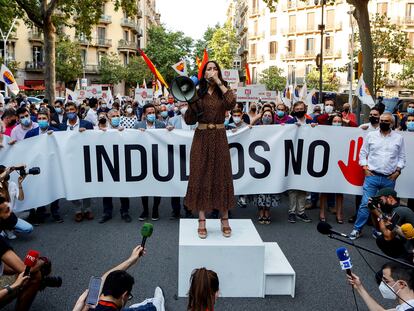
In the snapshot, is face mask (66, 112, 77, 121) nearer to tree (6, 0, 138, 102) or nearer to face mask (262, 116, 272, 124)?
face mask (262, 116, 272, 124)

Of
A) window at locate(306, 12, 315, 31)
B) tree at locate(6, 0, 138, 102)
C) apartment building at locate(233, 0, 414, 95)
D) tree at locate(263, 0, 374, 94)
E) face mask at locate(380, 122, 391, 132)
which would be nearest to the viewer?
face mask at locate(380, 122, 391, 132)

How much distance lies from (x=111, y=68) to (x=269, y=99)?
47.8 m

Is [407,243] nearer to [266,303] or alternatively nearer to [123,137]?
[266,303]

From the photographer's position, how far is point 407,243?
5.16 m

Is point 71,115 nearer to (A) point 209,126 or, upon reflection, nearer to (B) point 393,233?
(A) point 209,126

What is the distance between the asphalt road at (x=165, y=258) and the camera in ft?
16.7

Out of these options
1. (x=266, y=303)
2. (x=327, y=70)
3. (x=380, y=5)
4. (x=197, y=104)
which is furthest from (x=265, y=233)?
(x=380, y=5)

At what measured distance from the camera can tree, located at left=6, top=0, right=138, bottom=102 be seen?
1766 centimetres

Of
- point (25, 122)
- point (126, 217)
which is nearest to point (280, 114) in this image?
point (126, 217)

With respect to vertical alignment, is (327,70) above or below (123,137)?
above

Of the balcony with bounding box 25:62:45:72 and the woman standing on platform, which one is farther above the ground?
the balcony with bounding box 25:62:45:72

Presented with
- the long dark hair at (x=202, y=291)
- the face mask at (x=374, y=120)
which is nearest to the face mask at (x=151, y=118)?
the face mask at (x=374, y=120)

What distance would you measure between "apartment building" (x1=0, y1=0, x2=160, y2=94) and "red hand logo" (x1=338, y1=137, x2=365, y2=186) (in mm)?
45590

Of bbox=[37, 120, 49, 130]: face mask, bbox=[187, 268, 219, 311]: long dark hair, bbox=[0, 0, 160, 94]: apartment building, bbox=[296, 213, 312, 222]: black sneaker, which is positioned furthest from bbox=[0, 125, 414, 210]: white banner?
bbox=[0, 0, 160, 94]: apartment building
